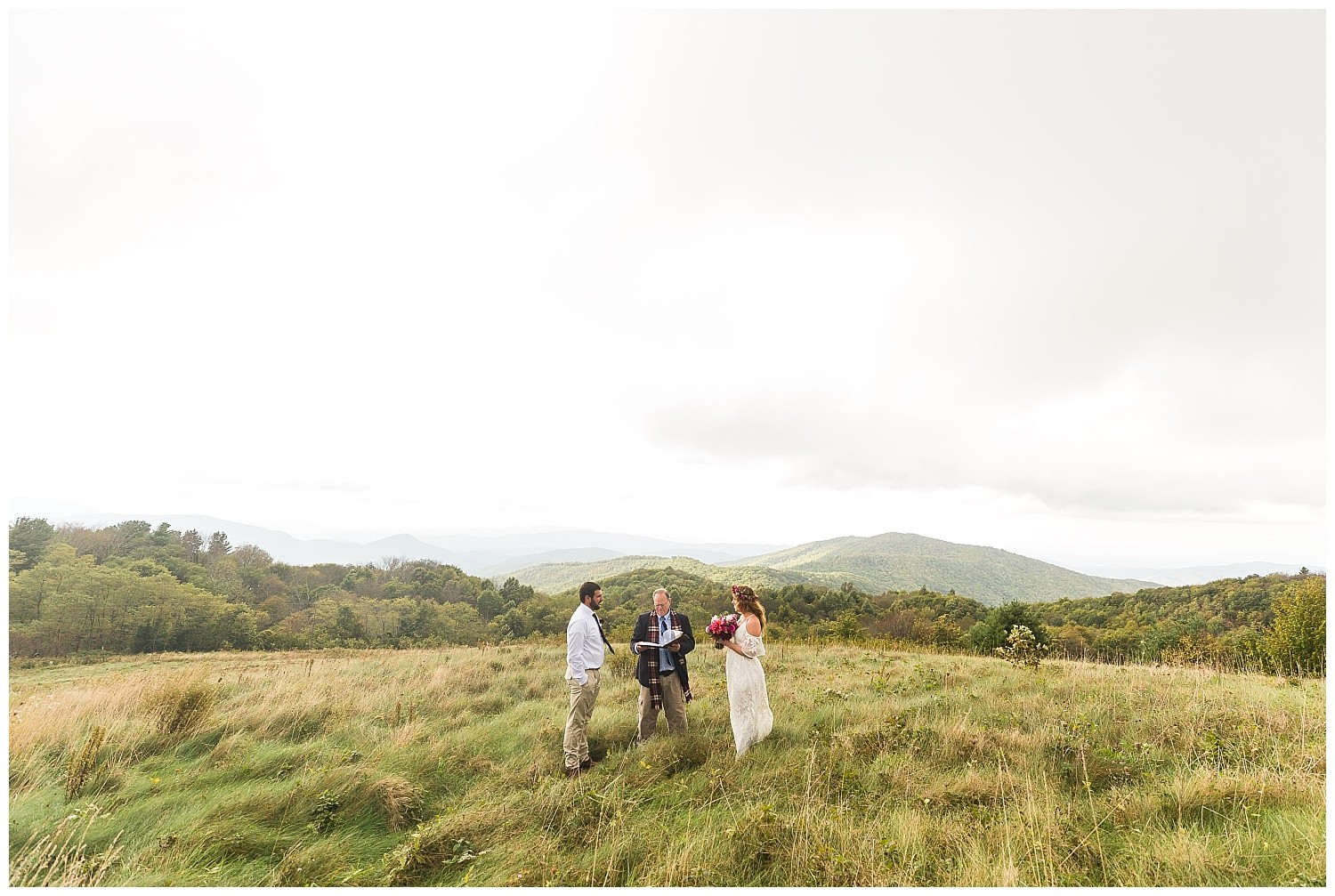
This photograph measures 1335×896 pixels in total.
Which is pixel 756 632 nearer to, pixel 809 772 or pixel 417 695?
pixel 809 772

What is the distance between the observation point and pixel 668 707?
743 cm

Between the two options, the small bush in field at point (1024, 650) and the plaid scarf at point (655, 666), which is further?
the small bush in field at point (1024, 650)

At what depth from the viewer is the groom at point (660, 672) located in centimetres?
728

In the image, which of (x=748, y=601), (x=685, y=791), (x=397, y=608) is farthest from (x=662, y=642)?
(x=397, y=608)

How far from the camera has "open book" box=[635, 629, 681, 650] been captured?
7289mm

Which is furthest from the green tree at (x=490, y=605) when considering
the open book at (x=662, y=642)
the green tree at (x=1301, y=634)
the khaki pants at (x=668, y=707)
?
the green tree at (x=1301, y=634)

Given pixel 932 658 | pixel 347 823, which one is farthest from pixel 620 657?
pixel 932 658

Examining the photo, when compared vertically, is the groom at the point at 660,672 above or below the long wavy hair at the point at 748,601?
below

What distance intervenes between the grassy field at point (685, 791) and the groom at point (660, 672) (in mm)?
371

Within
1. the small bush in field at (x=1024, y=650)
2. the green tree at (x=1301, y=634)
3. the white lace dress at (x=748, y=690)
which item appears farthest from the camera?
the green tree at (x=1301, y=634)

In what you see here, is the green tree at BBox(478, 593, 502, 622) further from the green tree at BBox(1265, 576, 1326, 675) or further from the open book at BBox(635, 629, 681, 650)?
the green tree at BBox(1265, 576, 1326, 675)

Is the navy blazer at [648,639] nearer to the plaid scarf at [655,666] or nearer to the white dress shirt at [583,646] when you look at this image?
the plaid scarf at [655,666]

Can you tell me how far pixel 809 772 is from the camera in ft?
18.1

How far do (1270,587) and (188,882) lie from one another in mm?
72050
